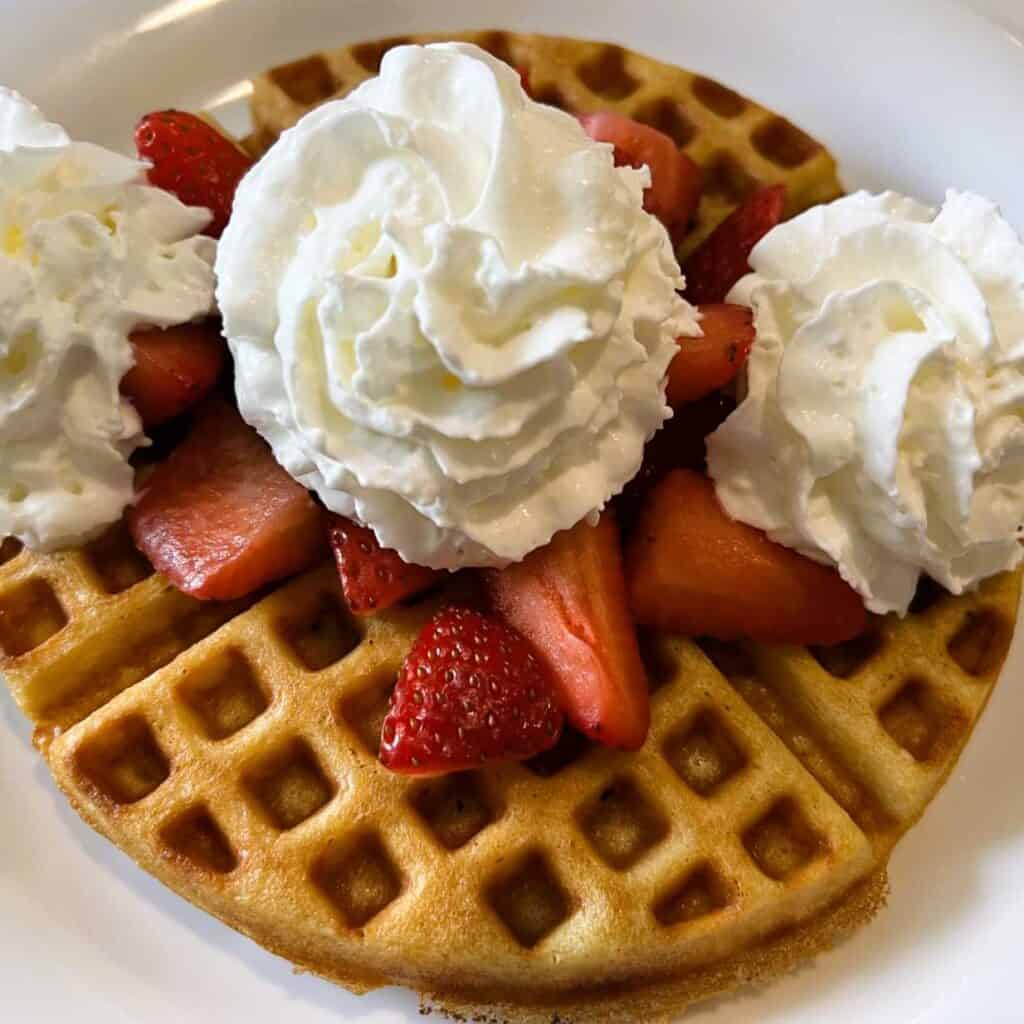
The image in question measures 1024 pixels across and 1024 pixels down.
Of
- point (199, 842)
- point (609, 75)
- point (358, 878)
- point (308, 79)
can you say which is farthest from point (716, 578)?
point (308, 79)

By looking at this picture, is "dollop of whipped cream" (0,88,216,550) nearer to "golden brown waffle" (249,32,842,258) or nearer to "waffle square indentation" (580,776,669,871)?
"golden brown waffle" (249,32,842,258)

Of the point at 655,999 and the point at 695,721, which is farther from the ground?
the point at 695,721

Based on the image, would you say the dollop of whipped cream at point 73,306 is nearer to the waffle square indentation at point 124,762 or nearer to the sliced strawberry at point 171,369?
the sliced strawberry at point 171,369

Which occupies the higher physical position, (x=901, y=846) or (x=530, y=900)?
(x=901, y=846)

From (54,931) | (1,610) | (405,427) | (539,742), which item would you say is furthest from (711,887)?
(1,610)

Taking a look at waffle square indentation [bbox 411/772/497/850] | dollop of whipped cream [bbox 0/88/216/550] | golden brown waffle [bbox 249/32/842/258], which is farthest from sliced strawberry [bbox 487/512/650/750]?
golden brown waffle [bbox 249/32/842/258]

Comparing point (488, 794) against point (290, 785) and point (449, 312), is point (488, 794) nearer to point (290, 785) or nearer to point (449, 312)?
point (290, 785)

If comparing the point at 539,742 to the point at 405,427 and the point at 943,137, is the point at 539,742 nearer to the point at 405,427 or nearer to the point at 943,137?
the point at 405,427
